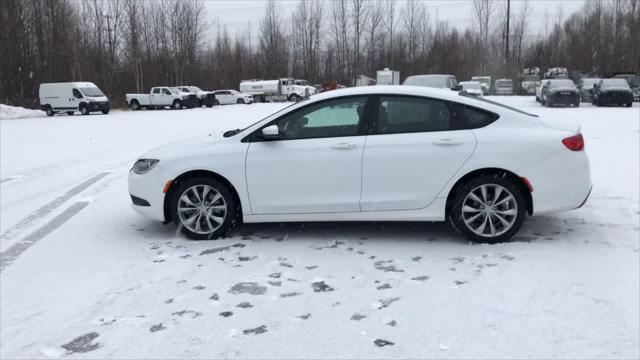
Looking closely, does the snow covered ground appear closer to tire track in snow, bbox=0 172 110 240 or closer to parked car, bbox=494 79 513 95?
tire track in snow, bbox=0 172 110 240

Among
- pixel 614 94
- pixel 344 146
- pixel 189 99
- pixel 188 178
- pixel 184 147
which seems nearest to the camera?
pixel 344 146

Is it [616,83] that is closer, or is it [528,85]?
[616,83]

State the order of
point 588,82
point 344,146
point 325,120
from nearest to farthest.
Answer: point 344,146 → point 325,120 → point 588,82

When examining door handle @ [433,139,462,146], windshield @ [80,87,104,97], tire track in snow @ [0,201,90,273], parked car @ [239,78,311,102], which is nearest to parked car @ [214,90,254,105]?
parked car @ [239,78,311,102]

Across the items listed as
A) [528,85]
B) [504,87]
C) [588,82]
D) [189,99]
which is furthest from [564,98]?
[189,99]

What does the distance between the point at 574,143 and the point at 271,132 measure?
2.89m

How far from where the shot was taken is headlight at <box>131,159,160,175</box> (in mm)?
5805

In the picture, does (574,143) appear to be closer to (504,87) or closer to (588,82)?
(588,82)

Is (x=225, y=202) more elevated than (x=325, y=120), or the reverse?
(x=325, y=120)

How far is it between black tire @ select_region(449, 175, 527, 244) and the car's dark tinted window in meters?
0.59

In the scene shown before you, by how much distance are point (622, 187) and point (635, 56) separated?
57.8 m

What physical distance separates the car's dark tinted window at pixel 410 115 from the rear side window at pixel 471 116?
87 mm

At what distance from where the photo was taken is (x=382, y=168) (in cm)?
537

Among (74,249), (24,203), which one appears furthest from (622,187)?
(24,203)
